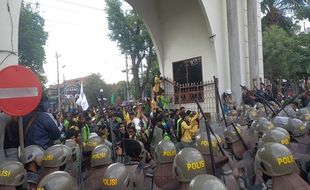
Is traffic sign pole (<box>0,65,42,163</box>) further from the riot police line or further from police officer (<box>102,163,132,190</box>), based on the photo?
police officer (<box>102,163,132,190</box>)

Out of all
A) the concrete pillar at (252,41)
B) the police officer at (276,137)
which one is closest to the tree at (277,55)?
the concrete pillar at (252,41)

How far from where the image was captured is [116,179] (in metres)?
3.81

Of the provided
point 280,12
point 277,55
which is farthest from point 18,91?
point 280,12

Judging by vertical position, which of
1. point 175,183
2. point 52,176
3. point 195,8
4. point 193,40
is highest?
point 195,8

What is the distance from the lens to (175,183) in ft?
14.0

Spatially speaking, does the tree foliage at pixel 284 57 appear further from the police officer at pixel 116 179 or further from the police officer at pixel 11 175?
the police officer at pixel 11 175

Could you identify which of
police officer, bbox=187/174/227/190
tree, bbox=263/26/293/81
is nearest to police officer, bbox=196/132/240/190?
police officer, bbox=187/174/227/190

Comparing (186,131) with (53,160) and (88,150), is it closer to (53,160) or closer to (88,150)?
(88,150)

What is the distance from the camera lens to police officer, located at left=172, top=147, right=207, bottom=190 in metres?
3.57

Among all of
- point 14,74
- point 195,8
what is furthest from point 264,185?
point 195,8

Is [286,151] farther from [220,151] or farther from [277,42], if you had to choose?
[277,42]

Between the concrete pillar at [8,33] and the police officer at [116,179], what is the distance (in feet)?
14.9

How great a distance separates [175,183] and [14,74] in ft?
7.18

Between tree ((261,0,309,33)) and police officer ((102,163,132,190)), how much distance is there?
91.1 ft
